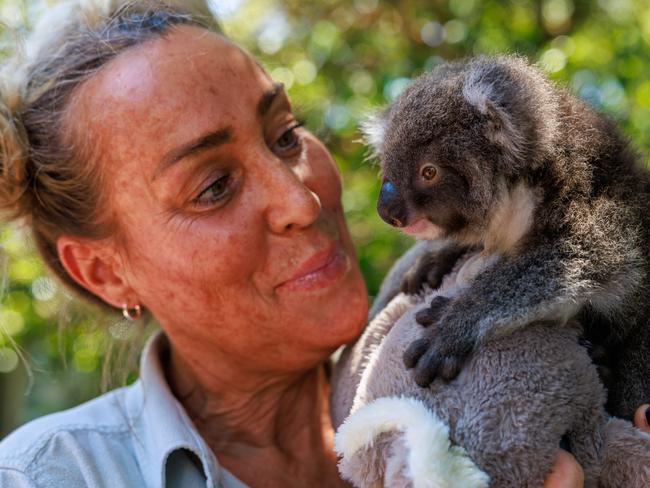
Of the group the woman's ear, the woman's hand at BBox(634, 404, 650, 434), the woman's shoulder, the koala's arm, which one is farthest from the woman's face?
the woman's hand at BBox(634, 404, 650, 434)

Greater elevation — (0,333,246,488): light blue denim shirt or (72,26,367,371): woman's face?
(72,26,367,371): woman's face

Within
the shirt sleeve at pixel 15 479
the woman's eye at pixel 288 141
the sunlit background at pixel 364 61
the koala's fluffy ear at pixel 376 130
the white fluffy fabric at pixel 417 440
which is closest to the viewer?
the white fluffy fabric at pixel 417 440

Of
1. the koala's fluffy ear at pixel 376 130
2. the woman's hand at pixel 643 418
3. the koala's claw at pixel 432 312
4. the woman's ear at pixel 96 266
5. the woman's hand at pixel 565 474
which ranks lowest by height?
the woman's ear at pixel 96 266

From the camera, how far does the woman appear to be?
2.07 metres

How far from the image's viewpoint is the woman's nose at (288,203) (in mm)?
2066

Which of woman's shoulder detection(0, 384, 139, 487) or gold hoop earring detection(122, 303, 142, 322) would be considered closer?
woman's shoulder detection(0, 384, 139, 487)

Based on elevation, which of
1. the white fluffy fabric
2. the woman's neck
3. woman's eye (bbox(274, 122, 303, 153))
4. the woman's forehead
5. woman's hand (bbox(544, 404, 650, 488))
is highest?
the woman's forehead

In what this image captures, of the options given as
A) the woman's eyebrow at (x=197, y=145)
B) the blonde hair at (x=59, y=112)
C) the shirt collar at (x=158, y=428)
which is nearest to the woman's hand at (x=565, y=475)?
the shirt collar at (x=158, y=428)

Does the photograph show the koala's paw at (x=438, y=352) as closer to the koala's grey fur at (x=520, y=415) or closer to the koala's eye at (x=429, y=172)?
the koala's grey fur at (x=520, y=415)

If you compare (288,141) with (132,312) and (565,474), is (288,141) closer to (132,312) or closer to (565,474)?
(132,312)

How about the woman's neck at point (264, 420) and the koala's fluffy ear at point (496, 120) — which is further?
the woman's neck at point (264, 420)

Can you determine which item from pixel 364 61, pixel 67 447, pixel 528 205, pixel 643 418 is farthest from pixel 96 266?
pixel 364 61

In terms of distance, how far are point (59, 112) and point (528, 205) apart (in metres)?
1.40

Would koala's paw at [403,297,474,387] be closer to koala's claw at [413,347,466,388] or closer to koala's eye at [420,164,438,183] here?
koala's claw at [413,347,466,388]
